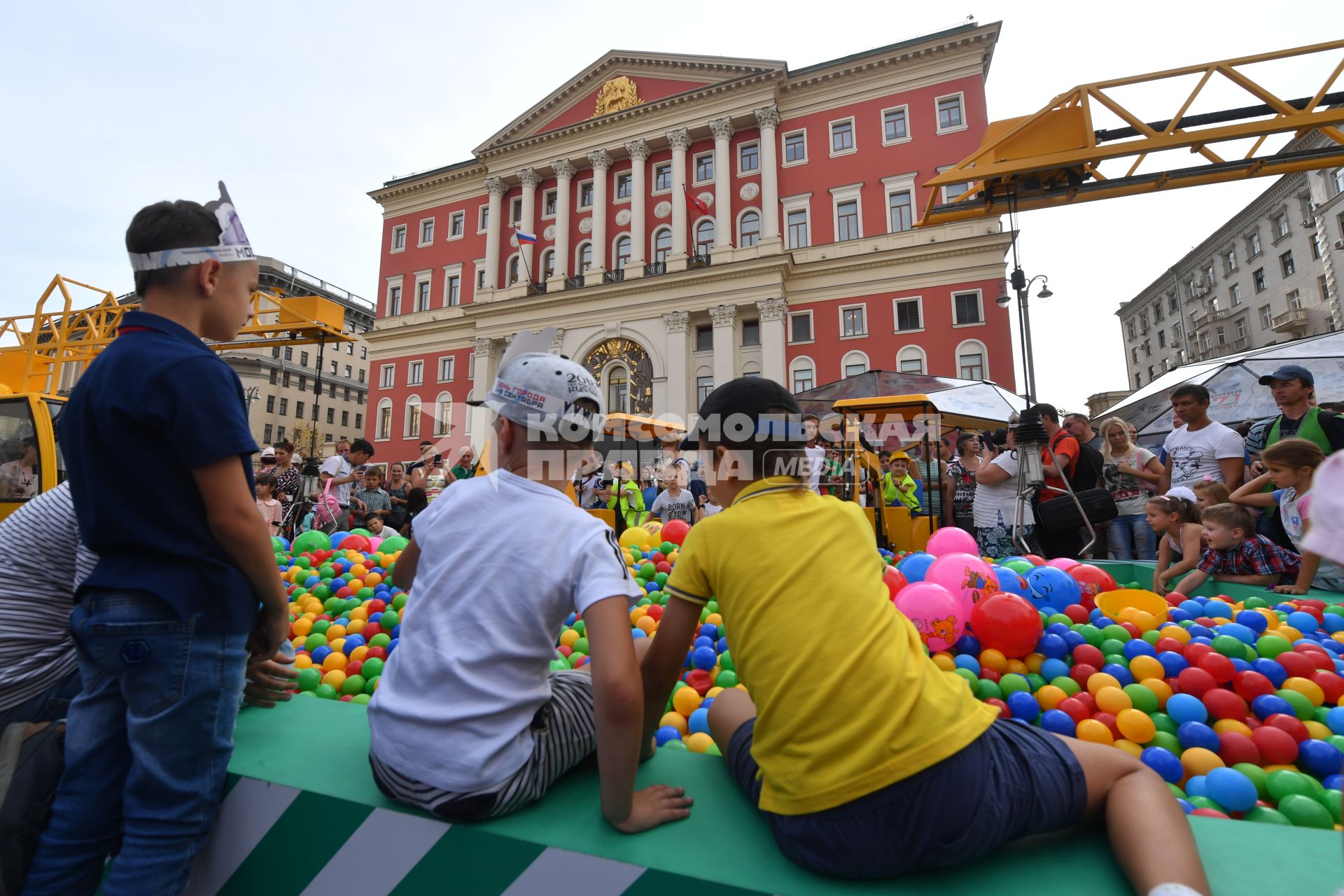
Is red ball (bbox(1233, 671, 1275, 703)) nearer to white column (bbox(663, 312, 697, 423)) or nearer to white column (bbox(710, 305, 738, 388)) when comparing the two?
white column (bbox(710, 305, 738, 388))

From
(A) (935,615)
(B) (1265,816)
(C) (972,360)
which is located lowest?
(B) (1265,816)

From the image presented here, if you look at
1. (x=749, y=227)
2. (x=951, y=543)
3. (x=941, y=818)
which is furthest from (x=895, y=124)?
(x=941, y=818)

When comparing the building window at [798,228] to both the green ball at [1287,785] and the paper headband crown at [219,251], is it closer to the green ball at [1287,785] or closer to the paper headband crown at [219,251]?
the green ball at [1287,785]

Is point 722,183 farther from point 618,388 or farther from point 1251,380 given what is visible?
point 1251,380

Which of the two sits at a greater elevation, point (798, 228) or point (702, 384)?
point (798, 228)

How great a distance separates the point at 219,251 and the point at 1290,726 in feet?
12.2

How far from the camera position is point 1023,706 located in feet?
8.16

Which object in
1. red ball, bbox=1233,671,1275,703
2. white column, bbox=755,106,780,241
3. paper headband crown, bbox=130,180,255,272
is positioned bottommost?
red ball, bbox=1233,671,1275,703

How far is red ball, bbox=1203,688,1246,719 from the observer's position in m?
2.40

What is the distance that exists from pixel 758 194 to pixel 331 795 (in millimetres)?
27862

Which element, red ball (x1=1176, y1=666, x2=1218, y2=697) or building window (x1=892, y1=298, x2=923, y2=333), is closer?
red ball (x1=1176, y1=666, x2=1218, y2=697)

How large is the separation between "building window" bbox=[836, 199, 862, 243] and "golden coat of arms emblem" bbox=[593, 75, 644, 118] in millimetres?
10888

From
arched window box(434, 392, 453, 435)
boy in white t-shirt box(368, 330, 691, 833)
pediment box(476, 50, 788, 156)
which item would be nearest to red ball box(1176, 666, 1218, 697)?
boy in white t-shirt box(368, 330, 691, 833)

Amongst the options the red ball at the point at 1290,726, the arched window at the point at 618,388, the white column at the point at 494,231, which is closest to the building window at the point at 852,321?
the arched window at the point at 618,388
